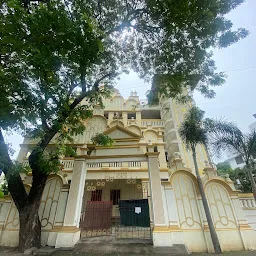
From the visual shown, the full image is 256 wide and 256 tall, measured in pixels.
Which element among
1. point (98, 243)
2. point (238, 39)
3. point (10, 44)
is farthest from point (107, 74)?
point (98, 243)

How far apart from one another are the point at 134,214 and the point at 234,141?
541cm

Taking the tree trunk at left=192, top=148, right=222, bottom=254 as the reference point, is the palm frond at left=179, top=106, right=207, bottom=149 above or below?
above

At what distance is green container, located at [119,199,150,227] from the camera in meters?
7.23

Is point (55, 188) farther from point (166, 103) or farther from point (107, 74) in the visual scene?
point (166, 103)

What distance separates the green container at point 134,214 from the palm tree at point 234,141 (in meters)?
4.09

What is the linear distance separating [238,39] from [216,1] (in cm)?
158

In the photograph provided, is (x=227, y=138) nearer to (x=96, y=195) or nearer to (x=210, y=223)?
(x=210, y=223)

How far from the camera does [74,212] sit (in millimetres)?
5785

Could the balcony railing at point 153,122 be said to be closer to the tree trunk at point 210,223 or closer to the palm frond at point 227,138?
the palm frond at point 227,138

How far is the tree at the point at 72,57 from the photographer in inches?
160

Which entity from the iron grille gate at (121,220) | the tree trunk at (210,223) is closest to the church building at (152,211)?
the iron grille gate at (121,220)

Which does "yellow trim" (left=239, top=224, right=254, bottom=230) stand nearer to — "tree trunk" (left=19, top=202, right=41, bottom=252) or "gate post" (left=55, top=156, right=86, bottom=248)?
"gate post" (left=55, top=156, right=86, bottom=248)

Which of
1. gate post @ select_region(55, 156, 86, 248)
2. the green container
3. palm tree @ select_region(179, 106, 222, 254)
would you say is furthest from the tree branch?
palm tree @ select_region(179, 106, 222, 254)

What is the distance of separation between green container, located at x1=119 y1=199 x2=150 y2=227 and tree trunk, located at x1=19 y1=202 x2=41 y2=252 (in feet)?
11.8
